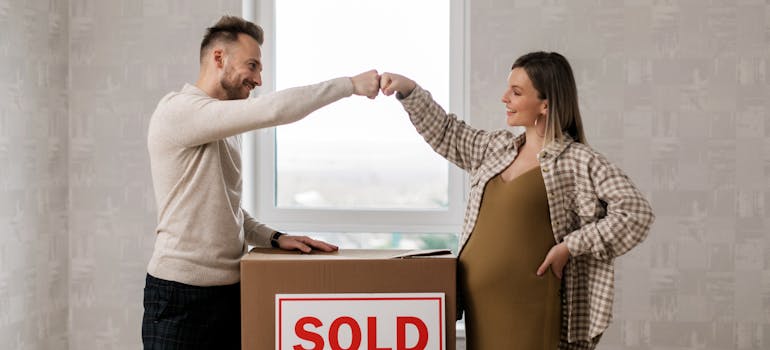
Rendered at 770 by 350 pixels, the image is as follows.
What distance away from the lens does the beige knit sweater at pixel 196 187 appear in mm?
1492

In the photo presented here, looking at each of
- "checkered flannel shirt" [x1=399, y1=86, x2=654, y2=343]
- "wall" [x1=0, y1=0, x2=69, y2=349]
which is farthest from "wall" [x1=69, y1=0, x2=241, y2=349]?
"checkered flannel shirt" [x1=399, y1=86, x2=654, y2=343]

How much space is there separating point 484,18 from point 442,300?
125 cm

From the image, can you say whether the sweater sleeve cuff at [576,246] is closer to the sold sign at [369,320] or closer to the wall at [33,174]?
the sold sign at [369,320]

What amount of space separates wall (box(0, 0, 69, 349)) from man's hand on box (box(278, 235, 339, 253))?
1.06m

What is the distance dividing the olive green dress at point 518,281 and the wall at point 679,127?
88 centimetres

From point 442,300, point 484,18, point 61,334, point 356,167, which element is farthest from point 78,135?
point 442,300

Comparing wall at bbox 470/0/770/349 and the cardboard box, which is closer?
the cardboard box

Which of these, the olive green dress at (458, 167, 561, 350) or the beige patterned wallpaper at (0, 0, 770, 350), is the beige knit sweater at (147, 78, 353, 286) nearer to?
the olive green dress at (458, 167, 561, 350)

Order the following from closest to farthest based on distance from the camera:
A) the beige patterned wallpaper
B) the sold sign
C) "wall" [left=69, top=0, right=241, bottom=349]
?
1. the sold sign
2. the beige patterned wallpaper
3. "wall" [left=69, top=0, right=241, bottom=349]

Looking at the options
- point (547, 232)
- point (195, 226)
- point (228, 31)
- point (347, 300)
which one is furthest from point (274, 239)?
point (547, 232)

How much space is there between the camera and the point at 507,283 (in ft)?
5.09

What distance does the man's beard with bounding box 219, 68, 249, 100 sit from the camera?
1647 mm

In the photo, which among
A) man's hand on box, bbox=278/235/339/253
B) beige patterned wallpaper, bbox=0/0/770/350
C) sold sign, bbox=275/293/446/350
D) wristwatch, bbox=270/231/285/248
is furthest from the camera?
beige patterned wallpaper, bbox=0/0/770/350

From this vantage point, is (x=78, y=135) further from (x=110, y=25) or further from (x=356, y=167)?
(x=356, y=167)
